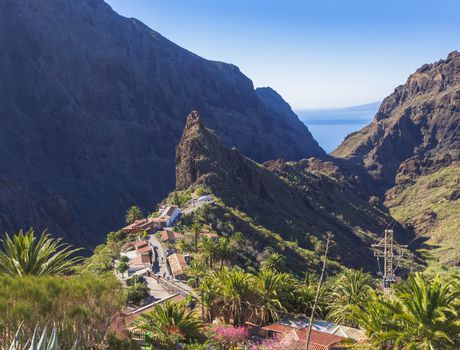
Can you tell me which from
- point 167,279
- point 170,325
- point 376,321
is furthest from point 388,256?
point 167,279

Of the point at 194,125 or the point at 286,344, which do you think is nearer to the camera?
the point at 286,344

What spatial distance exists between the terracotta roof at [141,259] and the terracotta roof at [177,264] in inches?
148

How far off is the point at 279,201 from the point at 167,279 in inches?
2853

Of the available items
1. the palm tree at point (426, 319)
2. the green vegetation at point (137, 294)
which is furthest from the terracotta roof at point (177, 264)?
the palm tree at point (426, 319)

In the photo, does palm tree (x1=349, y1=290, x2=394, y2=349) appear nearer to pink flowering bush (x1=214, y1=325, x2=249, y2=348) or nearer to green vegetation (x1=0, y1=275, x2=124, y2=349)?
pink flowering bush (x1=214, y1=325, x2=249, y2=348)

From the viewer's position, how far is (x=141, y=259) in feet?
198

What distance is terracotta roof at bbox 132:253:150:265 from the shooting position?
194 feet

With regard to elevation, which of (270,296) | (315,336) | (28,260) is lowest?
(315,336)

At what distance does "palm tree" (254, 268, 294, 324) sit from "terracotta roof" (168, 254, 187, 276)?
2142cm

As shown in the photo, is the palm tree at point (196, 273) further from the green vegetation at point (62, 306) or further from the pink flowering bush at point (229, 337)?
the green vegetation at point (62, 306)

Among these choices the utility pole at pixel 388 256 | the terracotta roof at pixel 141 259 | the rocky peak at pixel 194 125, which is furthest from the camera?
the rocky peak at pixel 194 125

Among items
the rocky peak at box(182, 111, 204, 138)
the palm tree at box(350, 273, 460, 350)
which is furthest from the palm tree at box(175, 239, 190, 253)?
the rocky peak at box(182, 111, 204, 138)

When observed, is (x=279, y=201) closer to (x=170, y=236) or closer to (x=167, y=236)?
(x=170, y=236)

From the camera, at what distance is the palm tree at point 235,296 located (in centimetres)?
2972
